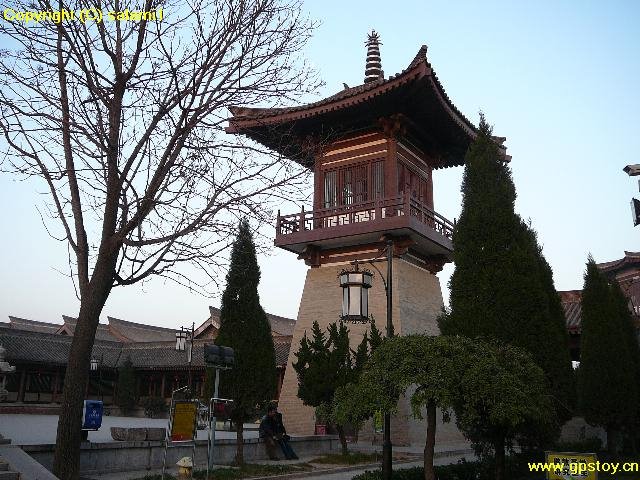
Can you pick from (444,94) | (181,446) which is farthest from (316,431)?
(444,94)

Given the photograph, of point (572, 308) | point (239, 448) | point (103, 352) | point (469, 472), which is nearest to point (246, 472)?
point (239, 448)

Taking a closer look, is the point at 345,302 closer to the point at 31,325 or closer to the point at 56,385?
the point at 56,385

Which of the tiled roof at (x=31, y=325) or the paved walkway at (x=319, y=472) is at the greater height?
the tiled roof at (x=31, y=325)

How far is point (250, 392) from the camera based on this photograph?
13211 mm

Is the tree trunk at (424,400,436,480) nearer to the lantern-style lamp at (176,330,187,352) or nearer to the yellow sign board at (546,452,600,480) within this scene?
the yellow sign board at (546,452,600,480)

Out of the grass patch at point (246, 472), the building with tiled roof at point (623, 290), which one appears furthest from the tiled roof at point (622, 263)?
the grass patch at point (246, 472)

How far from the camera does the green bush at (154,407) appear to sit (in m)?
33.5

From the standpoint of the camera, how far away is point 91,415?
1186cm

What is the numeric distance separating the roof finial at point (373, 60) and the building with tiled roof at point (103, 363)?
51.3 ft

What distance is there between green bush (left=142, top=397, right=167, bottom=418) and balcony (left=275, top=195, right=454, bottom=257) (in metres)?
17.6

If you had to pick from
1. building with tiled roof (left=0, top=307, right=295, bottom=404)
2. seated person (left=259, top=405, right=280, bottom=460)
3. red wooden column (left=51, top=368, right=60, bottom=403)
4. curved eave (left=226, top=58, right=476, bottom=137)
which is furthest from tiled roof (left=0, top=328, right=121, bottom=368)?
seated person (left=259, top=405, right=280, bottom=460)

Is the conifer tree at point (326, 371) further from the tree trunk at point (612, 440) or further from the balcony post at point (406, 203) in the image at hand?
the tree trunk at point (612, 440)

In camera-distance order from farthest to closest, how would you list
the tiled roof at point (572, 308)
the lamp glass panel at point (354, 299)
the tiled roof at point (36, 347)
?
the tiled roof at point (36, 347) < the tiled roof at point (572, 308) < the lamp glass panel at point (354, 299)

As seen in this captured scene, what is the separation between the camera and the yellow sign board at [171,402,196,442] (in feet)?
29.9
